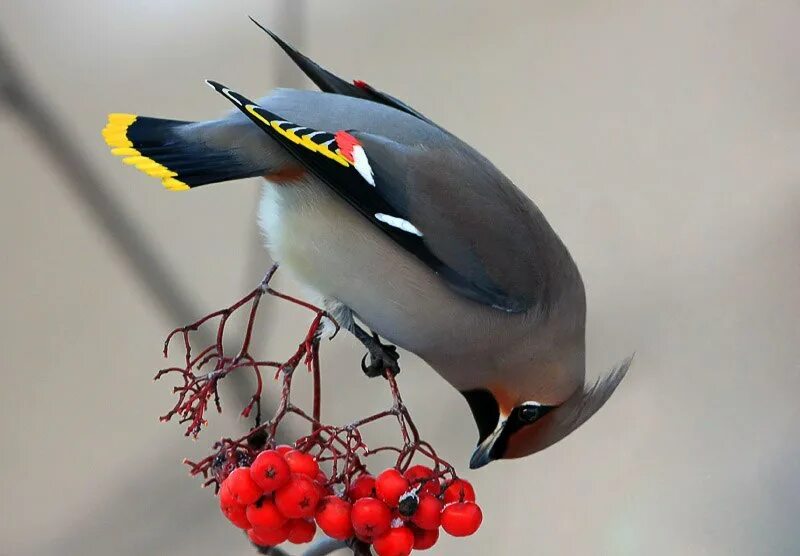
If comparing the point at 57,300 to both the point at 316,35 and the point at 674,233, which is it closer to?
the point at 316,35

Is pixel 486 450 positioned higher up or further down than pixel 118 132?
further down

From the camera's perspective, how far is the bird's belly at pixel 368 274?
115 centimetres

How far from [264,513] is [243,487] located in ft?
0.12

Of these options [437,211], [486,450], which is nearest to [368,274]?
[437,211]

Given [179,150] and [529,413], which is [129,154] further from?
[529,413]

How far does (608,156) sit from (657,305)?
347 millimetres

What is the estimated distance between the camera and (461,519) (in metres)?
0.87

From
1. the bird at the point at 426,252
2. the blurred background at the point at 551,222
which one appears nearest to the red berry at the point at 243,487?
the bird at the point at 426,252

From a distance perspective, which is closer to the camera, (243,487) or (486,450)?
(243,487)

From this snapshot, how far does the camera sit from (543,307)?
1.20 meters

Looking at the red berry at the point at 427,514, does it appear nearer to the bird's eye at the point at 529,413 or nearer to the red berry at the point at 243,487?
the red berry at the point at 243,487

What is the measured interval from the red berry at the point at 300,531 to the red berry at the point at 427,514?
0.12 metres

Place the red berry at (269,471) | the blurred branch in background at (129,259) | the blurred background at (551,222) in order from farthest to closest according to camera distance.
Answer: the blurred background at (551,222), the blurred branch in background at (129,259), the red berry at (269,471)

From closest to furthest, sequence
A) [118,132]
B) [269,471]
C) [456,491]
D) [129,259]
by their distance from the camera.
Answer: [269,471] → [456,491] → [118,132] → [129,259]
